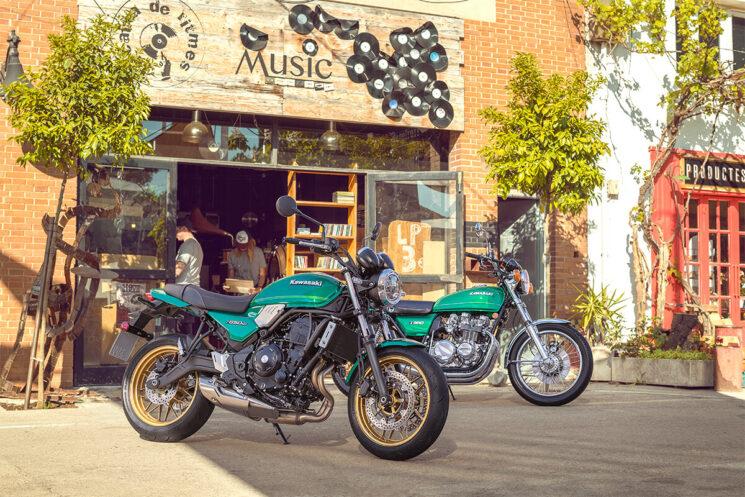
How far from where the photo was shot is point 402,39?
1002 centimetres

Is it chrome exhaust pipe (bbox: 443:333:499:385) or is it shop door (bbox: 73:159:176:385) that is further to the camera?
shop door (bbox: 73:159:176:385)

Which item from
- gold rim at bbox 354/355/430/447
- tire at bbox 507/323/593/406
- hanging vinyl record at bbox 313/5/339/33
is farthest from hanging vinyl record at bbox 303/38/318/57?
gold rim at bbox 354/355/430/447

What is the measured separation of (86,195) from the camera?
28.7 feet

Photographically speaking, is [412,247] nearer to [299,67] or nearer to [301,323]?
[299,67]

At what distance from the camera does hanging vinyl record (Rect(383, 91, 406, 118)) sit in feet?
32.7

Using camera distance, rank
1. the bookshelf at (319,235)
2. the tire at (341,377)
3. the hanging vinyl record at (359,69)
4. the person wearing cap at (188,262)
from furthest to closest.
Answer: the bookshelf at (319,235) → the hanging vinyl record at (359,69) → the person wearing cap at (188,262) → the tire at (341,377)

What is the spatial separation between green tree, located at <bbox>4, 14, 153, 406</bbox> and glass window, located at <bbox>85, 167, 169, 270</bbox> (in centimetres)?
157

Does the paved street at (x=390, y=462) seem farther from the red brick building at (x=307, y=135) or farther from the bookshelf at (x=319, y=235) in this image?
the bookshelf at (x=319, y=235)

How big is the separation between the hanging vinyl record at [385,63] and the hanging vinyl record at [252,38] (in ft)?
4.28

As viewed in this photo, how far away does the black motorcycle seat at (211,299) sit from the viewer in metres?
5.23

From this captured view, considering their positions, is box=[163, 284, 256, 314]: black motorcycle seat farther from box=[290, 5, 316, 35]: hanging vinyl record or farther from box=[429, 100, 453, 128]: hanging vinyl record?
box=[429, 100, 453, 128]: hanging vinyl record

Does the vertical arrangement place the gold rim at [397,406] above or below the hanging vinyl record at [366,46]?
below

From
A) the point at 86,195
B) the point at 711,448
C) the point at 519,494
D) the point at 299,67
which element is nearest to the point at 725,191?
the point at 299,67

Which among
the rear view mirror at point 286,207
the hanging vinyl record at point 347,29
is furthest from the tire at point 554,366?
the hanging vinyl record at point 347,29
